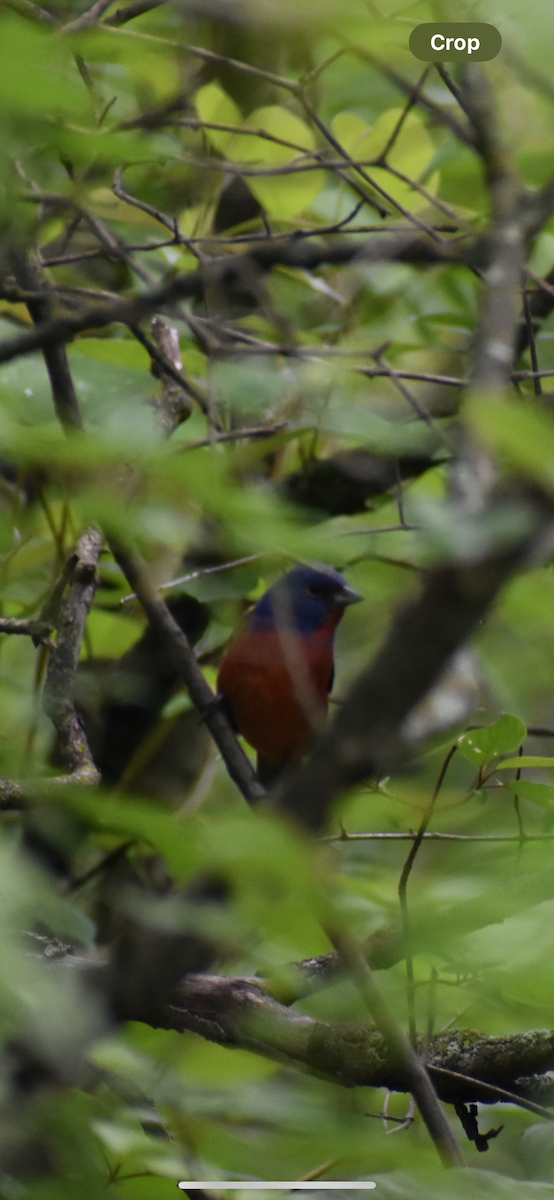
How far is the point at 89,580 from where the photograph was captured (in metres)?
1.79

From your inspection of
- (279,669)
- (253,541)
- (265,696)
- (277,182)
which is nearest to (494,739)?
(253,541)

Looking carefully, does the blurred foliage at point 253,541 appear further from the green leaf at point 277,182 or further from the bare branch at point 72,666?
the bare branch at point 72,666

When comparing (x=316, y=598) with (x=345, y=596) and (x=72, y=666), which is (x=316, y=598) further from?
(x=72, y=666)

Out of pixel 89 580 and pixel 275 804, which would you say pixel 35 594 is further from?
pixel 275 804

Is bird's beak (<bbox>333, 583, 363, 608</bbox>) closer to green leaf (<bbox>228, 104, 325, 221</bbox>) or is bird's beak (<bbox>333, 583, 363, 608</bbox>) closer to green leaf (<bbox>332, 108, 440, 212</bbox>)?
green leaf (<bbox>332, 108, 440, 212</bbox>)

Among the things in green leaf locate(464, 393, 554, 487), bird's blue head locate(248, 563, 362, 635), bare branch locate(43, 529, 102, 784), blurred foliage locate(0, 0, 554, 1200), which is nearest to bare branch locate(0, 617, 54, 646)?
bare branch locate(43, 529, 102, 784)

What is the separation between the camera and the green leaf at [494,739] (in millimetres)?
1240

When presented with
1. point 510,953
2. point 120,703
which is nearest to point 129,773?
point 120,703

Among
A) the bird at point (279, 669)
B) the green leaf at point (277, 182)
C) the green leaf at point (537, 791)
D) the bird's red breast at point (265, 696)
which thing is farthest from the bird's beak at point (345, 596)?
the green leaf at point (537, 791)

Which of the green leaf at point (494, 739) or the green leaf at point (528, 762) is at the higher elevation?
the green leaf at point (494, 739)

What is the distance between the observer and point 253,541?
585 mm

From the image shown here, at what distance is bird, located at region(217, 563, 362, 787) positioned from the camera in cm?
271

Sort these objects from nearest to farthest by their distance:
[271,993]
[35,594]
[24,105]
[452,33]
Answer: [24,105]
[452,33]
[271,993]
[35,594]

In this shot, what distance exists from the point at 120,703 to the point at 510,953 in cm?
206
